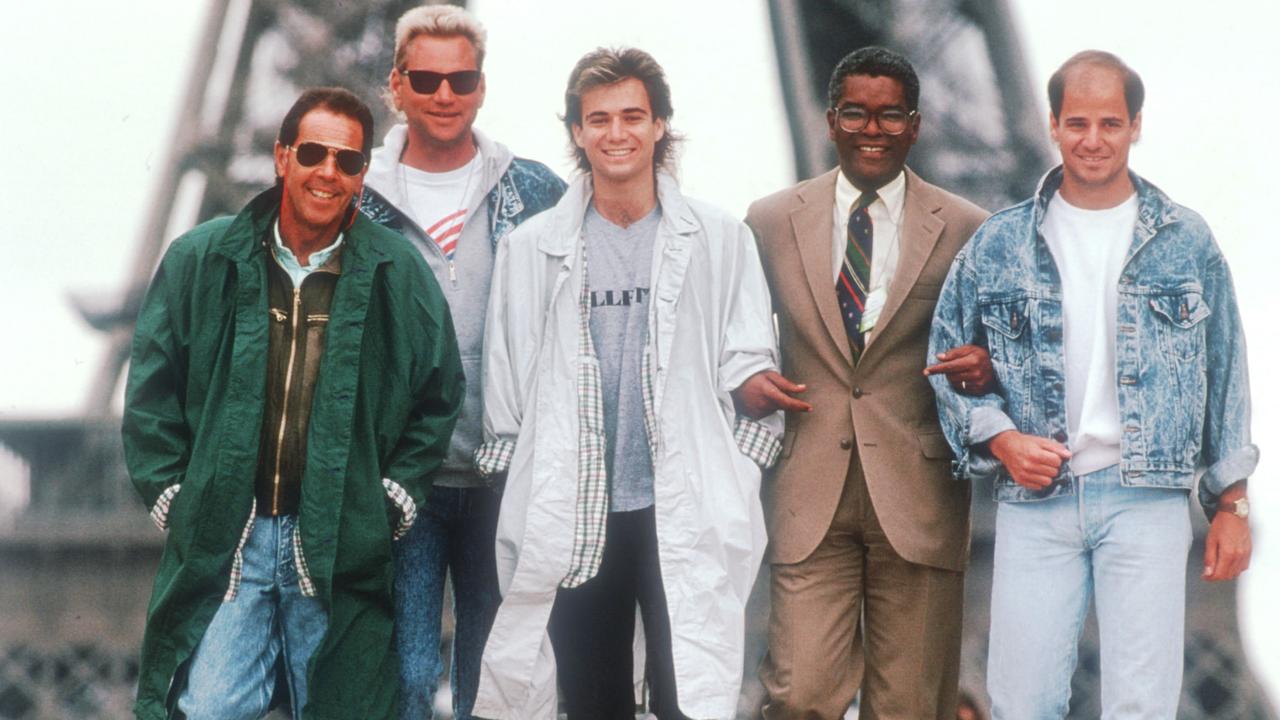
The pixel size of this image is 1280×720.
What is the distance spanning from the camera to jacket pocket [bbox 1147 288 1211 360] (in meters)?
4.14

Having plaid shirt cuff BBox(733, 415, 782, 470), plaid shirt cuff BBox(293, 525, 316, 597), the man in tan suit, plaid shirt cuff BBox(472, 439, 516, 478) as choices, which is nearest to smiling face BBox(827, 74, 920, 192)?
the man in tan suit

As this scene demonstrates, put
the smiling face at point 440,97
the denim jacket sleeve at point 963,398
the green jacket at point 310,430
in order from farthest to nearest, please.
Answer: the smiling face at point 440,97 < the denim jacket sleeve at point 963,398 < the green jacket at point 310,430

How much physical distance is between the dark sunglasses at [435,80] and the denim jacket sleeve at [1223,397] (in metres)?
2.00

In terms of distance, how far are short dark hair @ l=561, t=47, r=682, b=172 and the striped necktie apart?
1.90 ft

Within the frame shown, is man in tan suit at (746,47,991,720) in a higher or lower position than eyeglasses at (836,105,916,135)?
lower

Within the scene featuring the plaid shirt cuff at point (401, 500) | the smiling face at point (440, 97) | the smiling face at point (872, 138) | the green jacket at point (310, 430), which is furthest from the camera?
the smiling face at point (440, 97)

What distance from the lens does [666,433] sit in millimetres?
4230

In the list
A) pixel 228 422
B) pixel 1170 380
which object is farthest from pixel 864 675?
pixel 228 422

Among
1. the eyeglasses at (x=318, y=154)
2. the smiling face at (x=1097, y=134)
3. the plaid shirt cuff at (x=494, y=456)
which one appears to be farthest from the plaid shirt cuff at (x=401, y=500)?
the smiling face at (x=1097, y=134)

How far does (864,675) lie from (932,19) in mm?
7296

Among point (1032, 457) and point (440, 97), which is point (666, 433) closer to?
point (1032, 457)

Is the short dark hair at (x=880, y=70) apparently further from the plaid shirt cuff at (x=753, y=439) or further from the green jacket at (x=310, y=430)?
the green jacket at (x=310, y=430)

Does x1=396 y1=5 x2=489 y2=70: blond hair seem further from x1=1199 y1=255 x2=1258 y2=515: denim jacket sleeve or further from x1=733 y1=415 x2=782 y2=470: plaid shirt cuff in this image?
x1=1199 y1=255 x2=1258 y2=515: denim jacket sleeve

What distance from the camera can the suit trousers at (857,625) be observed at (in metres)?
4.33
